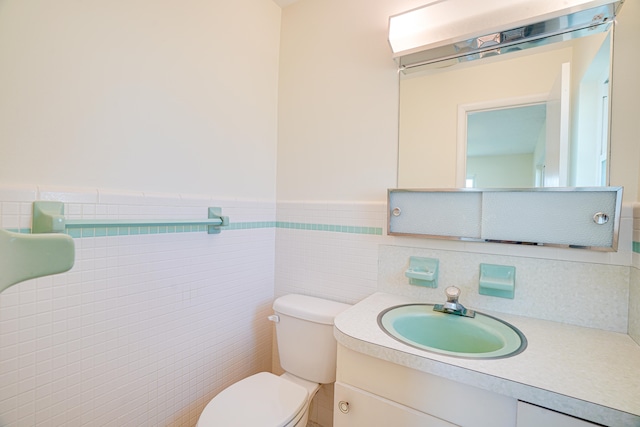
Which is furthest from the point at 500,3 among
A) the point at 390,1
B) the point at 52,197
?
the point at 52,197

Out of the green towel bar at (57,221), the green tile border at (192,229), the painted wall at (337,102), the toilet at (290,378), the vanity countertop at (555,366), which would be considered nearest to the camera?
the vanity countertop at (555,366)

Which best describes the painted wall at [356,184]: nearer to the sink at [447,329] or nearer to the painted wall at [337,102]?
the painted wall at [337,102]

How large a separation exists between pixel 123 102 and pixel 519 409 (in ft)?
4.71

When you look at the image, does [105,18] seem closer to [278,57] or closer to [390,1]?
[278,57]

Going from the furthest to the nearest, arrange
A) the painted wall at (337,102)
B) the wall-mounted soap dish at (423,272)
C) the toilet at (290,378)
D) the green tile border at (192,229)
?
the painted wall at (337,102) → the wall-mounted soap dish at (423,272) → the toilet at (290,378) → the green tile border at (192,229)

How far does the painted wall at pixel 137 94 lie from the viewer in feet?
2.59

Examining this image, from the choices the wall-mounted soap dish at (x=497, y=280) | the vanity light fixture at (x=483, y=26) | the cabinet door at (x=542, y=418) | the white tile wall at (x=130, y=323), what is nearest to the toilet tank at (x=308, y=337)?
the white tile wall at (x=130, y=323)

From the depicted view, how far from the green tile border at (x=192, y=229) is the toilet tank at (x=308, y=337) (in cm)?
37

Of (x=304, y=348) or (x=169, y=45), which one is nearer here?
(x=169, y=45)

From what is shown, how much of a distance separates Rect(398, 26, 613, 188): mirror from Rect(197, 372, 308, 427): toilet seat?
99cm

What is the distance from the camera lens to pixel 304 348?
51.6 inches

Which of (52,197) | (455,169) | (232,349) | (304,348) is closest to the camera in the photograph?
(52,197)

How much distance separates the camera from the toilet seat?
985 millimetres

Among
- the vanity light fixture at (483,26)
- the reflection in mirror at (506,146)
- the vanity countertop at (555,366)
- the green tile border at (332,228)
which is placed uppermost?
the vanity light fixture at (483,26)
